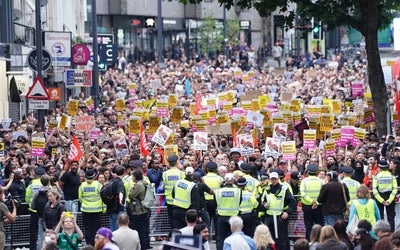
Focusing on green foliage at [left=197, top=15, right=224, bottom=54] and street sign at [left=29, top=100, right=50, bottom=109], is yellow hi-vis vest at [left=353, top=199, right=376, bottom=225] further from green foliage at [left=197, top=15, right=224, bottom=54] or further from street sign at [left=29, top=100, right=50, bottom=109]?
green foliage at [left=197, top=15, right=224, bottom=54]

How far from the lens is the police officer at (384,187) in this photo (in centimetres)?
2241

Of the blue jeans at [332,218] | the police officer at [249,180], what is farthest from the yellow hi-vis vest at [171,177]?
the blue jeans at [332,218]

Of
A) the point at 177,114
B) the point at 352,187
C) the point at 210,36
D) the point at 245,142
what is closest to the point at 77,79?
the point at 177,114

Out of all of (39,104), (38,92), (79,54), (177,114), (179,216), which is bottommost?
(179,216)

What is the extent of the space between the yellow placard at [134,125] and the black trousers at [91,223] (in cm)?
959

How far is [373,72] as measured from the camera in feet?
104

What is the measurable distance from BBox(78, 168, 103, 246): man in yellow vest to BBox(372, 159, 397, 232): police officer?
14.4ft

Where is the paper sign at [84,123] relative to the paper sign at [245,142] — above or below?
above

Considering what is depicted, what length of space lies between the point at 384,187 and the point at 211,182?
2.80 m

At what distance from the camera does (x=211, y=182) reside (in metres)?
22.1

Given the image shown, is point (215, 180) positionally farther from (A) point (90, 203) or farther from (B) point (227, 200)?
(A) point (90, 203)

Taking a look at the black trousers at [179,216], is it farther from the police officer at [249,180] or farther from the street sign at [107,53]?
the street sign at [107,53]

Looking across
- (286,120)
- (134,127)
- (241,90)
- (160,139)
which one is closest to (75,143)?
(160,139)

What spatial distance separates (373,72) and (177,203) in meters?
11.2
